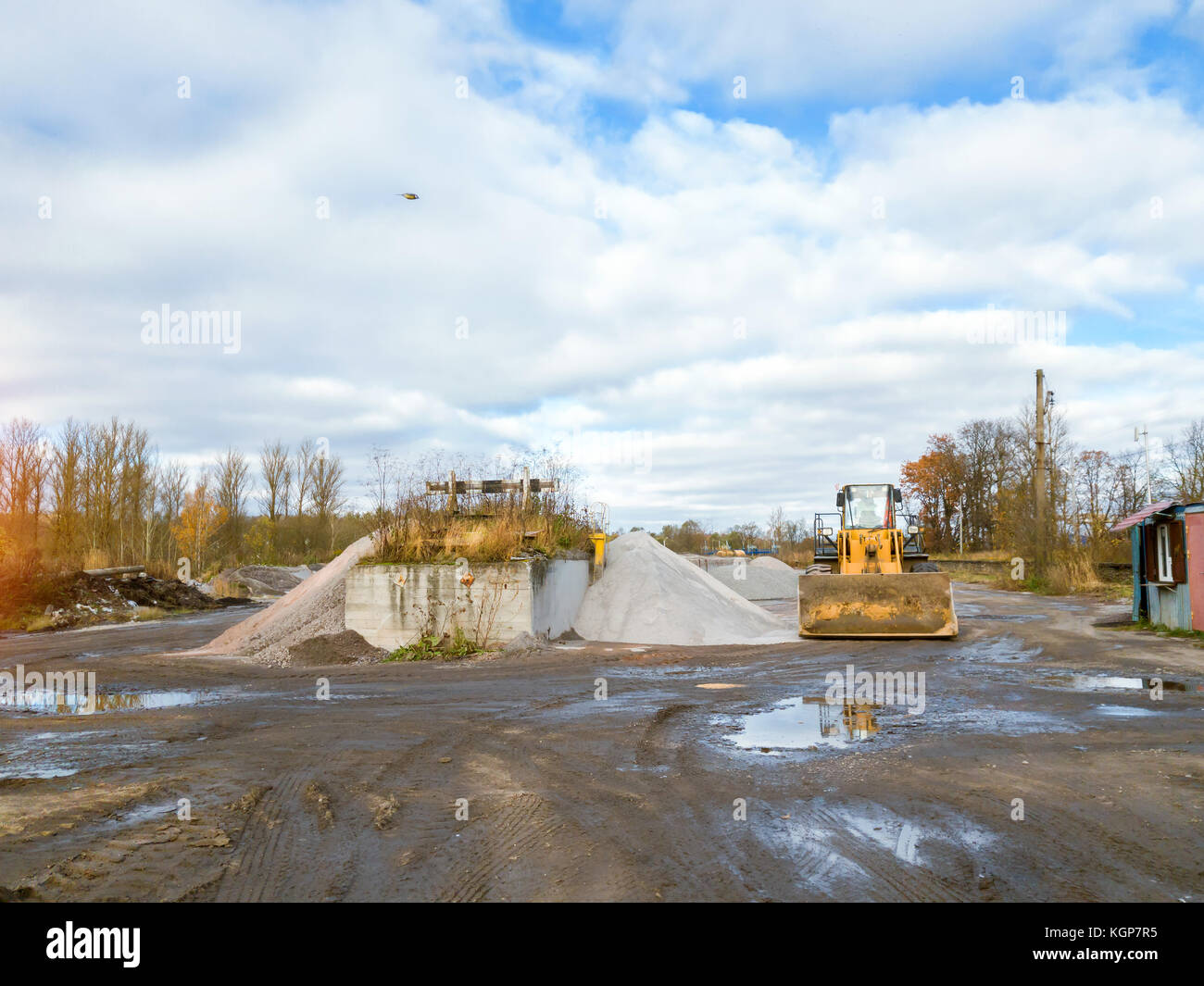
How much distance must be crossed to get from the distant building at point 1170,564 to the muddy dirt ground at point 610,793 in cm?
536

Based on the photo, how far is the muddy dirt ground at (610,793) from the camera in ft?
14.3

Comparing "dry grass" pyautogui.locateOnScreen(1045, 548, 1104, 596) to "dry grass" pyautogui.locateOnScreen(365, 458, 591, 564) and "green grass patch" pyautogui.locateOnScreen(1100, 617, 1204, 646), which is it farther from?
"dry grass" pyautogui.locateOnScreen(365, 458, 591, 564)

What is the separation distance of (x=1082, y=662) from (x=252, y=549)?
48.7 m

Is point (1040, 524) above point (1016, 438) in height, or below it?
below

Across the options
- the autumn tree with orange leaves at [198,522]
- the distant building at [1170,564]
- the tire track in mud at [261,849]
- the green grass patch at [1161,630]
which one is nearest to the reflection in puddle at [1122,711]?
the green grass patch at [1161,630]

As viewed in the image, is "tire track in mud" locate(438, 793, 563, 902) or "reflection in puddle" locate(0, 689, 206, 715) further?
"reflection in puddle" locate(0, 689, 206, 715)

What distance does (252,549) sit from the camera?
5109 centimetres

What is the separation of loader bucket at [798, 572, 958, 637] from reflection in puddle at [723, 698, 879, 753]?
7020 millimetres

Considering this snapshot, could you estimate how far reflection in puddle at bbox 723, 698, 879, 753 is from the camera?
7664 mm

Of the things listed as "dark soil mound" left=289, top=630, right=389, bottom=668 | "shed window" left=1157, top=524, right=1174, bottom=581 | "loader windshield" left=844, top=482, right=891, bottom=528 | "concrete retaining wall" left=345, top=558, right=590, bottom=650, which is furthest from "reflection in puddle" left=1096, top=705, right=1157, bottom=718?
"dark soil mound" left=289, top=630, right=389, bottom=668

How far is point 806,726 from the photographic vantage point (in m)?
8.46

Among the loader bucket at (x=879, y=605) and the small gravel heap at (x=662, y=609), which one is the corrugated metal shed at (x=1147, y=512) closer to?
the loader bucket at (x=879, y=605)
